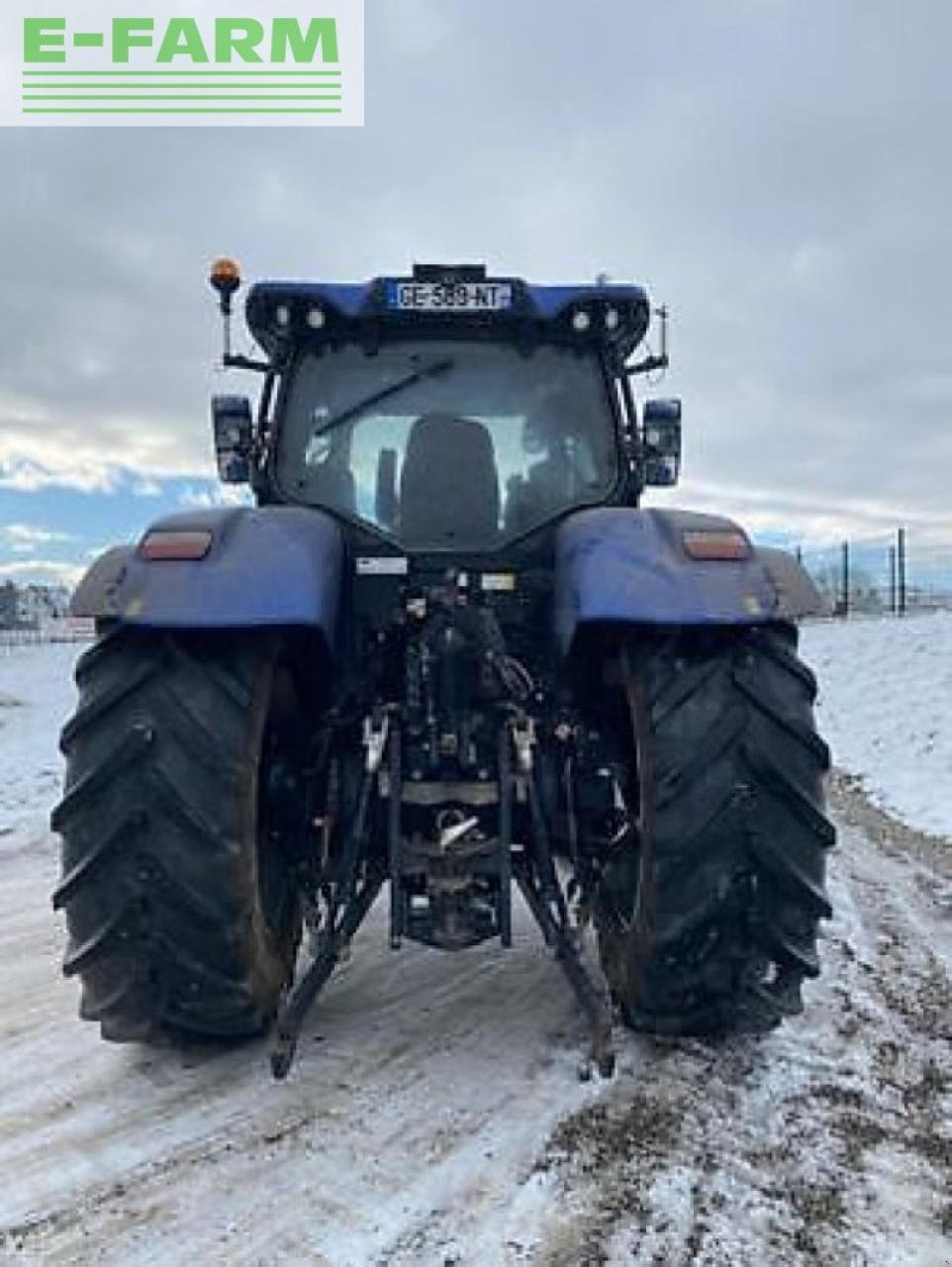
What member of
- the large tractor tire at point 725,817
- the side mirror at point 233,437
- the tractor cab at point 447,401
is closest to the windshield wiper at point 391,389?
the tractor cab at point 447,401

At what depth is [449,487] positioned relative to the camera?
436 centimetres

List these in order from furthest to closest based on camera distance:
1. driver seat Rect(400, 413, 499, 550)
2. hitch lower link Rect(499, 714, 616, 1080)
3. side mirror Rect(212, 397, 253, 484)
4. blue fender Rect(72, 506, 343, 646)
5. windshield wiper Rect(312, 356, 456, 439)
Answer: side mirror Rect(212, 397, 253, 484)
windshield wiper Rect(312, 356, 456, 439)
driver seat Rect(400, 413, 499, 550)
hitch lower link Rect(499, 714, 616, 1080)
blue fender Rect(72, 506, 343, 646)

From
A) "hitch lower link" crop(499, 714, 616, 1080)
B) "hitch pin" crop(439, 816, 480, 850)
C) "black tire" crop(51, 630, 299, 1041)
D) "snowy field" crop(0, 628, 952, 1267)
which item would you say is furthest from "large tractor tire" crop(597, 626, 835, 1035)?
"black tire" crop(51, 630, 299, 1041)

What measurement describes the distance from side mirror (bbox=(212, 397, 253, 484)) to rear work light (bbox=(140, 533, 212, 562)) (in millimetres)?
1322

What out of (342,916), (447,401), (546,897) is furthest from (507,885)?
(447,401)

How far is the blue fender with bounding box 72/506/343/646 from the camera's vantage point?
3.31 m

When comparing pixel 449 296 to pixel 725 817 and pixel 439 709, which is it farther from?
pixel 725 817

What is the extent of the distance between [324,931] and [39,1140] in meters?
0.96

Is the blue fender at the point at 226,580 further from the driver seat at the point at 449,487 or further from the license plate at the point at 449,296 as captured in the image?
the license plate at the point at 449,296

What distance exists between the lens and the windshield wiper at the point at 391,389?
452 centimetres

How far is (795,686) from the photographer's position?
3514 millimetres

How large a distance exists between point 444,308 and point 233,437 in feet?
3.20

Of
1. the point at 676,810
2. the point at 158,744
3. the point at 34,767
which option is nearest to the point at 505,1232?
the point at 676,810

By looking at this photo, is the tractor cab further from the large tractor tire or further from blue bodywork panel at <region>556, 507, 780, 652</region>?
the large tractor tire
